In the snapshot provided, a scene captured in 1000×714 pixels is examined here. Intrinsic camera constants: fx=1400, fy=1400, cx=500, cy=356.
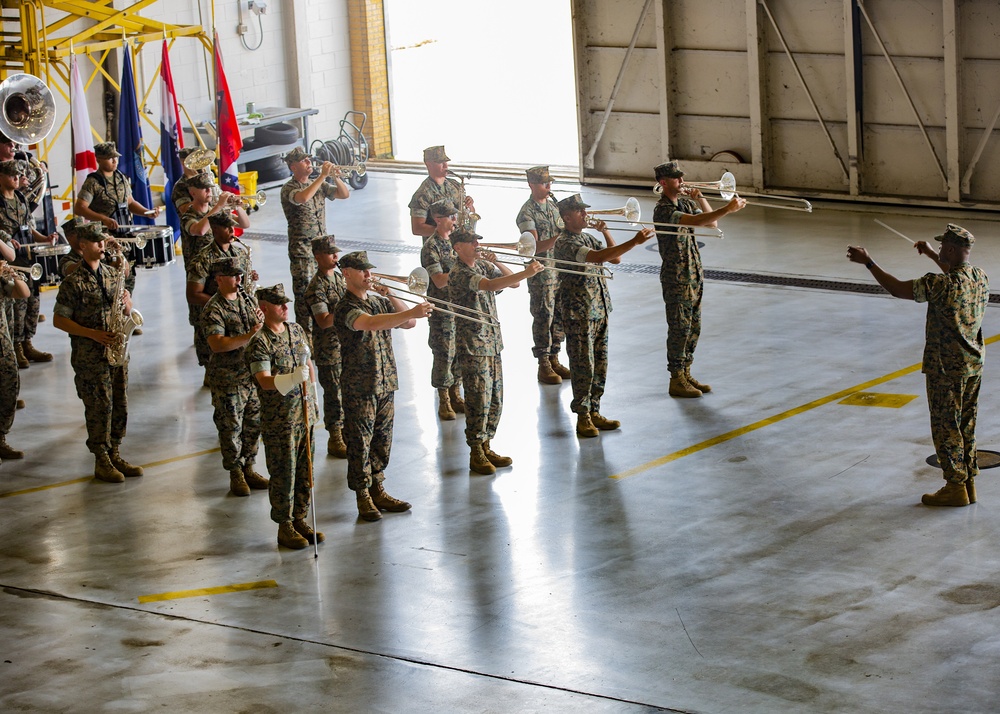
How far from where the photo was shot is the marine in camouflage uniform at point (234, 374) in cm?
978

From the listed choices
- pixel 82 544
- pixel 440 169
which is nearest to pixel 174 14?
pixel 440 169

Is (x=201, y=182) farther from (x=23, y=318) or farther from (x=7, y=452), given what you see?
(x=23, y=318)

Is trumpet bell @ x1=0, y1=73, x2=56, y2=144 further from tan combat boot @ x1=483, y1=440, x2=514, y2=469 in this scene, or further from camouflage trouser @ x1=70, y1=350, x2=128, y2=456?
tan combat boot @ x1=483, y1=440, x2=514, y2=469

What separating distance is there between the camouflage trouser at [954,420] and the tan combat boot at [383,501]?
3676 mm

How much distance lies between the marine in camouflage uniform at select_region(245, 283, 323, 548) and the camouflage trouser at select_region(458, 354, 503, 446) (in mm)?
1648

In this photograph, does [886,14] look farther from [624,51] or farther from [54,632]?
[54,632]

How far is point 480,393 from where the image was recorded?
1045cm

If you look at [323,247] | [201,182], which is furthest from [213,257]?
[323,247]

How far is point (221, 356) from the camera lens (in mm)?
10070

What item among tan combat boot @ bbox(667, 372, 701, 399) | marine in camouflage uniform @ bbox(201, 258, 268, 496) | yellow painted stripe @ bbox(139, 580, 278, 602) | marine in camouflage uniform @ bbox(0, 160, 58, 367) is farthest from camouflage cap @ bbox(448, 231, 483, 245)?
marine in camouflage uniform @ bbox(0, 160, 58, 367)

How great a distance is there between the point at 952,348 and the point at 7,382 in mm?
7311

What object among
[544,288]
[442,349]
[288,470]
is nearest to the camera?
[288,470]

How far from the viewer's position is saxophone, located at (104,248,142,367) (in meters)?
10.5

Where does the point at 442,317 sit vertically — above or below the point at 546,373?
above
